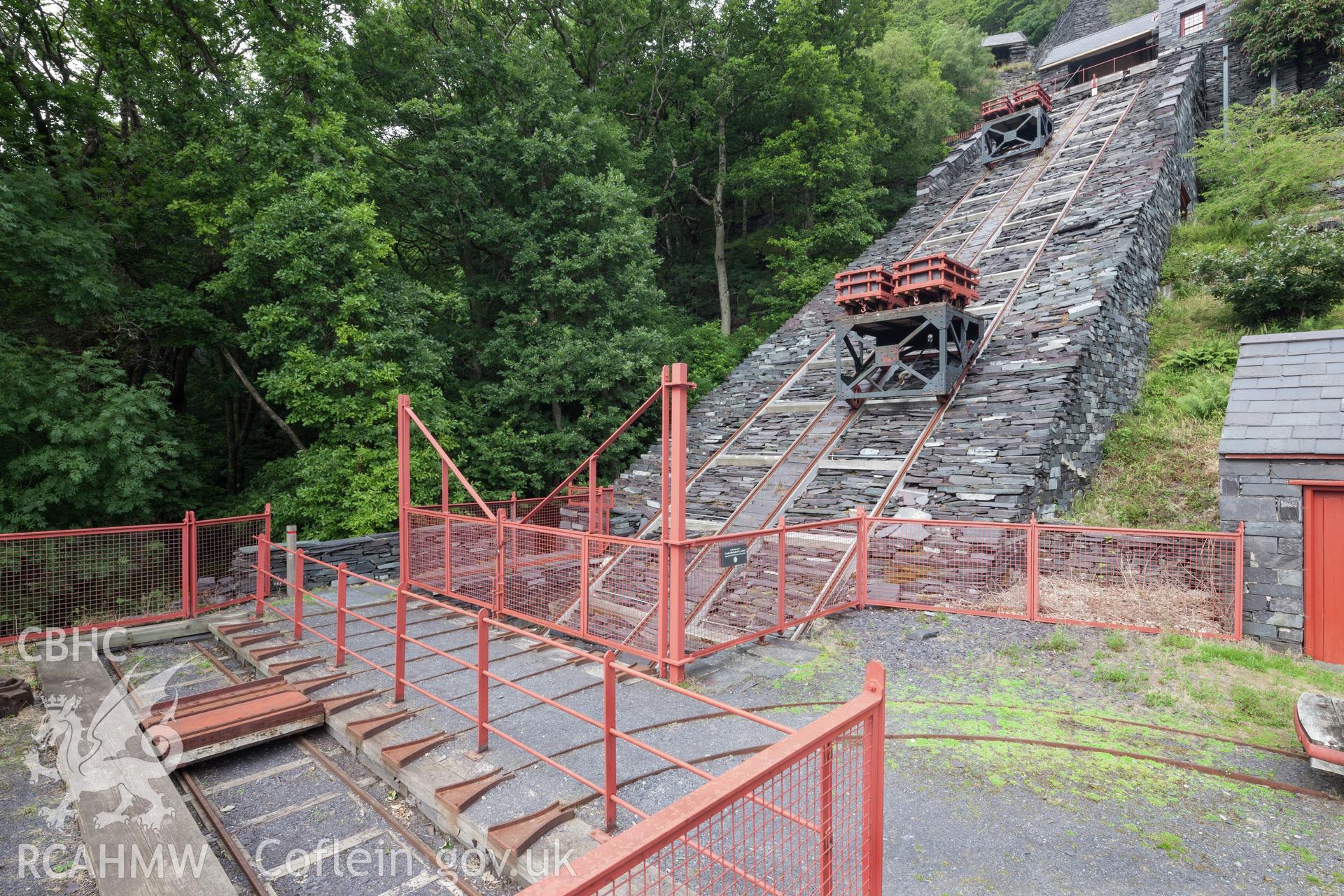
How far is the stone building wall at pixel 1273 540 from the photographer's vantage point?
659cm

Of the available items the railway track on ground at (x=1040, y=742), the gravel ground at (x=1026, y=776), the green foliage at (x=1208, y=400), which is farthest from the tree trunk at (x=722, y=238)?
the railway track on ground at (x=1040, y=742)

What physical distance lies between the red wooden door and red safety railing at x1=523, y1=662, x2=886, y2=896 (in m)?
6.24

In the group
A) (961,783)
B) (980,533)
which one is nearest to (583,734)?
(961,783)

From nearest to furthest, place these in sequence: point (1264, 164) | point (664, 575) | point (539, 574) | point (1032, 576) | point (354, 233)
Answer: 1. point (664, 575)
2. point (1032, 576)
3. point (539, 574)
4. point (354, 233)
5. point (1264, 164)

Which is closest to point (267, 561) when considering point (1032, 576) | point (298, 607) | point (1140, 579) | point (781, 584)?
point (298, 607)

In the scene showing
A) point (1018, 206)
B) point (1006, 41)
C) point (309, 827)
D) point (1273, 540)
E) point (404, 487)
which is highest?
point (1006, 41)

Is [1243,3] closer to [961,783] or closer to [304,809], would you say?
[961,783]

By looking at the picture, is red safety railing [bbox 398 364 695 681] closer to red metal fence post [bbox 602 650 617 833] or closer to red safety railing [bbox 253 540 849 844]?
red safety railing [bbox 253 540 849 844]

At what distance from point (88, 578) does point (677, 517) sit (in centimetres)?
840

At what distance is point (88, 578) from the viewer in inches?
330

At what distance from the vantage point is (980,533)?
816cm

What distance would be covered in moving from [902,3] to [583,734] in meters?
45.4

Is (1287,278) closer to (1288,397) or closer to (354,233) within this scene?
(1288,397)

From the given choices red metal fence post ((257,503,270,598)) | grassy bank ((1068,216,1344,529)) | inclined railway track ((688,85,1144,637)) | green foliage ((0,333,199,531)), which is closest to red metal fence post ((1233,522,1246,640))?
grassy bank ((1068,216,1344,529))
